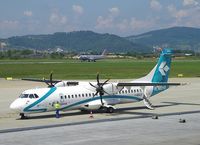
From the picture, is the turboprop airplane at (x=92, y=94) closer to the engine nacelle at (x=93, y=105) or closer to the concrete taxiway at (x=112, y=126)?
the engine nacelle at (x=93, y=105)

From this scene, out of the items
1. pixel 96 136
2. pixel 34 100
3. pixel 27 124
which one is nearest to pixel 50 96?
pixel 34 100

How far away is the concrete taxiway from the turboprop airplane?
33.5 inches

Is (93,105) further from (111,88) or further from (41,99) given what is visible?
(41,99)

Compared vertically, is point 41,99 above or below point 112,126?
above

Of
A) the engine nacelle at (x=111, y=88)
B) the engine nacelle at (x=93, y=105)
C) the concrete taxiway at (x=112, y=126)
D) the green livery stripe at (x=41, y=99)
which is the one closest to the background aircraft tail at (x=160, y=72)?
the concrete taxiway at (x=112, y=126)

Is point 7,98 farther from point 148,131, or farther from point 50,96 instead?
point 148,131

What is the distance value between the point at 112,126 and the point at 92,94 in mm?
6987

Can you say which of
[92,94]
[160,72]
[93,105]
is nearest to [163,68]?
[160,72]

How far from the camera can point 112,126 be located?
1194 inches

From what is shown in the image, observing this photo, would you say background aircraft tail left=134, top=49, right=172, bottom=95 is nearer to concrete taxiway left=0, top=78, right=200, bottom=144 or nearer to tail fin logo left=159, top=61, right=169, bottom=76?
tail fin logo left=159, top=61, right=169, bottom=76

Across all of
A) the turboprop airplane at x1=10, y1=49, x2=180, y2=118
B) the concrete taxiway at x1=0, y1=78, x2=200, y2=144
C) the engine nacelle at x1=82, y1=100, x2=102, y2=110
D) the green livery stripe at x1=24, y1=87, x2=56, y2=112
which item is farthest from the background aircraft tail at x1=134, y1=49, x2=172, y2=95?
the green livery stripe at x1=24, y1=87, x2=56, y2=112

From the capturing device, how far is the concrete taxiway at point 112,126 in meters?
25.6

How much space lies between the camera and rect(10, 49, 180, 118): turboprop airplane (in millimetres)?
33688

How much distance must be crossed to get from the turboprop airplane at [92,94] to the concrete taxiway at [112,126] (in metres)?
0.85
